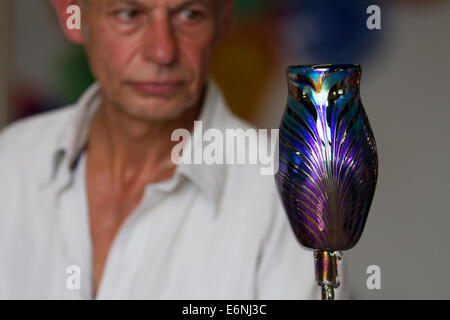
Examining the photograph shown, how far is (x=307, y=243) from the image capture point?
53 cm

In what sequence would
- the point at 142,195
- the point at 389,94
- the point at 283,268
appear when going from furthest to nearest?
1. the point at 389,94
2. the point at 142,195
3. the point at 283,268


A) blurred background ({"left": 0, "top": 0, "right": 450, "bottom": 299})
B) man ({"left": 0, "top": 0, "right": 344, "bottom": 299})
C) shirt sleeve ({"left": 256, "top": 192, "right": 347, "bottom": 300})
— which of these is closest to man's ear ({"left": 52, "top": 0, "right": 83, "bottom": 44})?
man ({"left": 0, "top": 0, "right": 344, "bottom": 299})

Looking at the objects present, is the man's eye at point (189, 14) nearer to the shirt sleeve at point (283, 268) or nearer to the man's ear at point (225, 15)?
the man's ear at point (225, 15)

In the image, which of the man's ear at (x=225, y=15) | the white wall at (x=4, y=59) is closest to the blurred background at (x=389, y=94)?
the man's ear at (x=225, y=15)

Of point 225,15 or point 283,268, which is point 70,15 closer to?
point 225,15

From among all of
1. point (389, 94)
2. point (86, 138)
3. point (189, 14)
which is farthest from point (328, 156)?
point (389, 94)

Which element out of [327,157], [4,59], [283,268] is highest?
[4,59]

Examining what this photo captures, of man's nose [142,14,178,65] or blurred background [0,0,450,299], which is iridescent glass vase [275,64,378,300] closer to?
man's nose [142,14,178,65]

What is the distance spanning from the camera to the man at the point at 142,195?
94 centimetres

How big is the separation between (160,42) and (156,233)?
0.88ft

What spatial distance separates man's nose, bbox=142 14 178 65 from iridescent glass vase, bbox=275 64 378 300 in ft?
1.46

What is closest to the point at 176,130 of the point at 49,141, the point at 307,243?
the point at 49,141

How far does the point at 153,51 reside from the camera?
3.12ft

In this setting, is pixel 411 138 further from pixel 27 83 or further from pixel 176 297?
pixel 27 83
